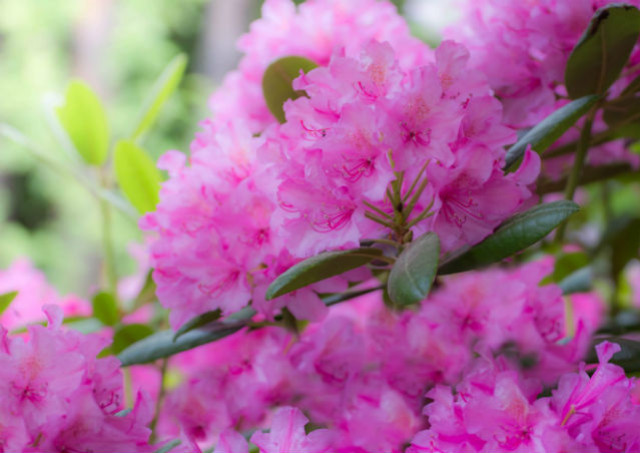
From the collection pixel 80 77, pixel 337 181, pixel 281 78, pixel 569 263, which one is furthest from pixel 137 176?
pixel 80 77

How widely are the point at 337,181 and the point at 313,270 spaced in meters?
0.06

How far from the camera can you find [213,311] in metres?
0.61

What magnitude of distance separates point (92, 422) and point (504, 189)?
0.32 m

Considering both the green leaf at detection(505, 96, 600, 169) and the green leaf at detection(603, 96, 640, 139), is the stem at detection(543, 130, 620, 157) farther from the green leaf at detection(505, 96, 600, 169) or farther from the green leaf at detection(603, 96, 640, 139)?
the green leaf at detection(505, 96, 600, 169)

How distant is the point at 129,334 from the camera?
2.43 ft

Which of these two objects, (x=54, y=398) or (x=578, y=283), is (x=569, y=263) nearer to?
(x=578, y=283)

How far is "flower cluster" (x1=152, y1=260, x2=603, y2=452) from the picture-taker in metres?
0.57

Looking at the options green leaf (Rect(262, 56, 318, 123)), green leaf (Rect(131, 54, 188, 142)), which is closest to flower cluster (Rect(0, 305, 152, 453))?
green leaf (Rect(262, 56, 318, 123))

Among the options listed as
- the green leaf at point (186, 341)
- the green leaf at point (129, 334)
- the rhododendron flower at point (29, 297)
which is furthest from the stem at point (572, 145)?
the rhododendron flower at point (29, 297)

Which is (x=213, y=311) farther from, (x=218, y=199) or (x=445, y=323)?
(x=445, y=323)

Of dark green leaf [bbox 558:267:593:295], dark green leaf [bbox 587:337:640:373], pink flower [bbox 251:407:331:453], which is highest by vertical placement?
pink flower [bbox 251:407:331:453]

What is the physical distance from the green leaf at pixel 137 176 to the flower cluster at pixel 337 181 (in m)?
0.16

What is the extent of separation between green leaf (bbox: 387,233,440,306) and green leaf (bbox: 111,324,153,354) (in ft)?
1.18

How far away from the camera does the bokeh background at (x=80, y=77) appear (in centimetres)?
511
